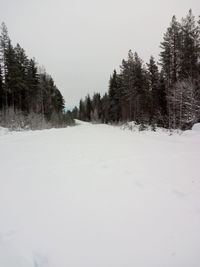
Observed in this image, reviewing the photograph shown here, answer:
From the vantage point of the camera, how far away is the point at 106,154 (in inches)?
177

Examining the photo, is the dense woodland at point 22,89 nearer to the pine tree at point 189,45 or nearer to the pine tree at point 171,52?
the pine tree at point 171,52

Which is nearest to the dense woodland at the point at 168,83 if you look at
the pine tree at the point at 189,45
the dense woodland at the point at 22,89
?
Result: the pine tree at the point at 189,45

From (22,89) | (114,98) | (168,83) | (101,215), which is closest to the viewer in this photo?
(101,215)

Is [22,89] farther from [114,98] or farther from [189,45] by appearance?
[189,45]

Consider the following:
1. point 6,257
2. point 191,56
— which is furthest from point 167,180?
point 191,56

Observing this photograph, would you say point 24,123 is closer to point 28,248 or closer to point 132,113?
point 28,248

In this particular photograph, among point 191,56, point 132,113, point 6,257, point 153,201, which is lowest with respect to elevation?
point 6,257

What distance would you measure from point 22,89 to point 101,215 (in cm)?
2639

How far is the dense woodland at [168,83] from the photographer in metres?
12.8

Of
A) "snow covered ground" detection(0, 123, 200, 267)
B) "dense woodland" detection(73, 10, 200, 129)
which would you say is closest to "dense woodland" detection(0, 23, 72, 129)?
"dense woodland" detection(73, 10, 200, 129)

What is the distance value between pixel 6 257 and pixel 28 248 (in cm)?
17

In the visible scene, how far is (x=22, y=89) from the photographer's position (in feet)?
81.1

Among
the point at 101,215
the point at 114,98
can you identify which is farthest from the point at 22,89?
the point at 101,215

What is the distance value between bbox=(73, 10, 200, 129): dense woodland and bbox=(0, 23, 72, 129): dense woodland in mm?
10079
